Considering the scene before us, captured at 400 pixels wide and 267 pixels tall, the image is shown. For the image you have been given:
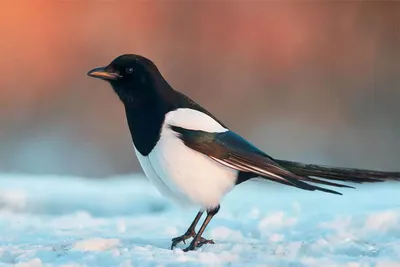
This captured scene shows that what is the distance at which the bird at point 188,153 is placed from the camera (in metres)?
1.39

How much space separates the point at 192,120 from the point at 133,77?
6.3 inches

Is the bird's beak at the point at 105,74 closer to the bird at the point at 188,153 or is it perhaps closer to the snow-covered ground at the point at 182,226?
the bird at the point at 188,153

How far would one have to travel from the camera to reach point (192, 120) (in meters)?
1.42

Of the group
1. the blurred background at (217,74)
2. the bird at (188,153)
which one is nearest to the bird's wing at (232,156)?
the bird at (188,153)

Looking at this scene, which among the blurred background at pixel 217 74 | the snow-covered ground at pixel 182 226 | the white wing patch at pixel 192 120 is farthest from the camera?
the blurred background at pixel 217 74

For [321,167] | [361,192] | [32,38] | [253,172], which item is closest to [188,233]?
[253,172]

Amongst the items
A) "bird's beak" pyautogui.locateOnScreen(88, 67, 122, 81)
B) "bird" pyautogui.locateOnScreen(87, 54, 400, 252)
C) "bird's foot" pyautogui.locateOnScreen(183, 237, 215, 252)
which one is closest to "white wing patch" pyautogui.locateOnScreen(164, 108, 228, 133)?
"bird" pyautogui.locateOnScreen(87, 54, 400, 252)

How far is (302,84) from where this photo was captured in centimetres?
329

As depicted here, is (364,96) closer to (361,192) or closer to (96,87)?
(361,192)

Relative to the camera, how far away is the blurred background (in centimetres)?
321

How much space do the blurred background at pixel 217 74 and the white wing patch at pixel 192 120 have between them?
68.3 inches

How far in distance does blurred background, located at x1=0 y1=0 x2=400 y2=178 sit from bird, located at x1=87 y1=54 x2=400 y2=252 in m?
1.73

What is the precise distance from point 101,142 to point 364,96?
4.29 feet

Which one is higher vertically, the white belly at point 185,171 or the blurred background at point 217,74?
the blurred background at point 217,74
